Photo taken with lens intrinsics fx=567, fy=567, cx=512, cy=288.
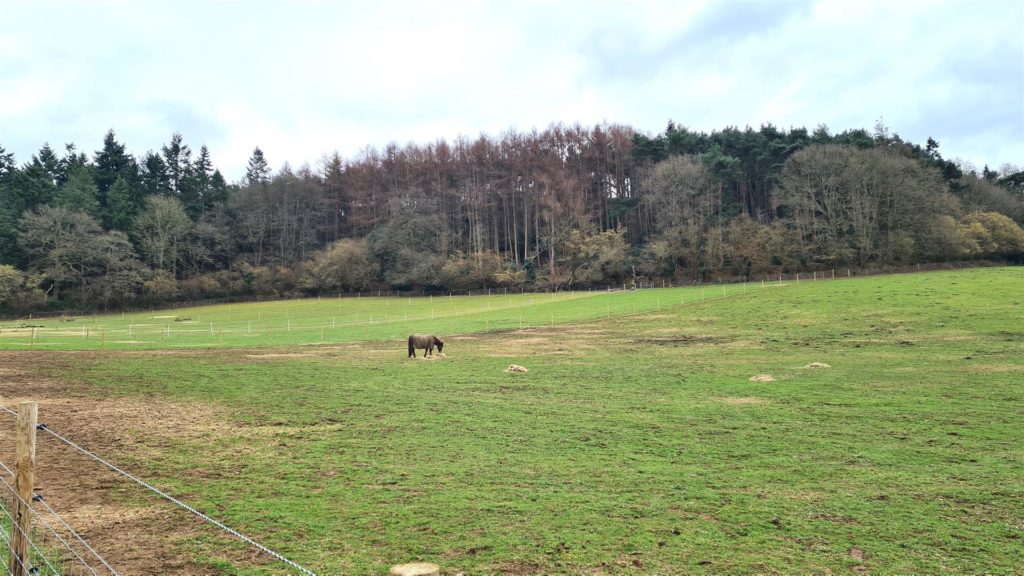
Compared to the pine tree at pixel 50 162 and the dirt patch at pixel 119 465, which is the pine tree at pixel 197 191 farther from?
the dirt patch at pixel 119 465

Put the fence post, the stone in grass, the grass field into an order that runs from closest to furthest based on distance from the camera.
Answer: the fence post → the stone in grass → the grass field

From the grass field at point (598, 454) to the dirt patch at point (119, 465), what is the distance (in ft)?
0.55

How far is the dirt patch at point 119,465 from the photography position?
278 inches

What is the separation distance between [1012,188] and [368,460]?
398 ft

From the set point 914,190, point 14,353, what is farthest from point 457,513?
point 914,190

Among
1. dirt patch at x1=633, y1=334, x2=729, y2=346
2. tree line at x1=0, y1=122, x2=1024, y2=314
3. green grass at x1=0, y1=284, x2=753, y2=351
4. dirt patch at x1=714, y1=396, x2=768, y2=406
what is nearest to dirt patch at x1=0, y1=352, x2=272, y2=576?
dirt patch at x1=714, y1=396, x2=768, y2=406

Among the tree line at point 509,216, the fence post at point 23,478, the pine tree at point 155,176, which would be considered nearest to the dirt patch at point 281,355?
the fence post at point 23,478

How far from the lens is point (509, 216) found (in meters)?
103

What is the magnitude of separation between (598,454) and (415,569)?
19.2 feet

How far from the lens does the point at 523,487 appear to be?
9.36 meters

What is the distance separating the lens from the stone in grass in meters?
6.12

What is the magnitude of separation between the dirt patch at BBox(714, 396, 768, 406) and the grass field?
176 mm

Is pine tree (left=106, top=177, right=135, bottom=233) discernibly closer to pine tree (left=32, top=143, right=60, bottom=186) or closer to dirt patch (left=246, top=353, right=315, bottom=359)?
pine tree (left=32, top=143, right=60, bottom=186)

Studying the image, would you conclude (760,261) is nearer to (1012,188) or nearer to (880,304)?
(880,304)
